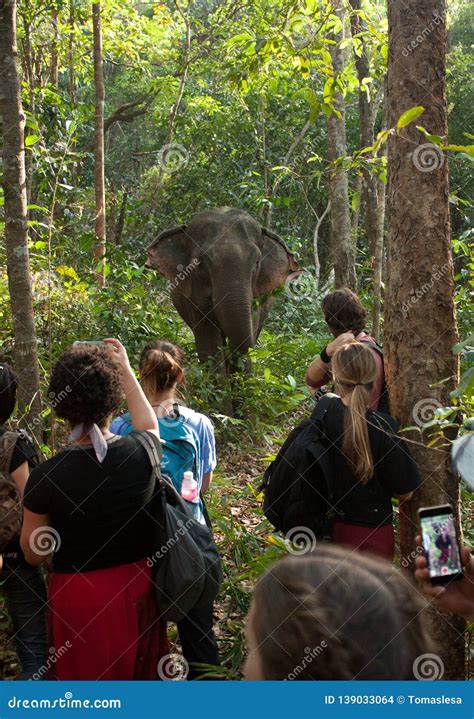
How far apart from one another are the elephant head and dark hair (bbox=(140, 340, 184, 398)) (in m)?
5.67

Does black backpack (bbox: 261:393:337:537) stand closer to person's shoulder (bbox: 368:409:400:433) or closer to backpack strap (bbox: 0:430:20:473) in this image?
person's shoulder (bbox: 368:409:400:433)

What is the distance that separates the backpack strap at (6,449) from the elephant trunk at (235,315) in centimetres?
610

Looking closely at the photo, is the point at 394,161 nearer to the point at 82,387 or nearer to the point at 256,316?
the point at 82,387

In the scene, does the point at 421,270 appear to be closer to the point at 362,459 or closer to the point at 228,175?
the point at 362,459

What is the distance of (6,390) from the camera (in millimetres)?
3656

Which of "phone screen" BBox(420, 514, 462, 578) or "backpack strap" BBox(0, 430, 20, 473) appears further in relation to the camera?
"backpack strap" BBox(0, 430, 20, 473)

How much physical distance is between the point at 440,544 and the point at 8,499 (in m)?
2.03

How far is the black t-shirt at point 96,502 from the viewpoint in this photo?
3.04 metres

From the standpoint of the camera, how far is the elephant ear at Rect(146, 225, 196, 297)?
10.5 metres

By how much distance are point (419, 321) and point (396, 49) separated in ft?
4.55

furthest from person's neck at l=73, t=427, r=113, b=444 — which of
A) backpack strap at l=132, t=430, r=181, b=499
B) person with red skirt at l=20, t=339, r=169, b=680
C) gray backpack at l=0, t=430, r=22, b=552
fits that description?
gray backpack at l=0, t=430, r=22, b=552

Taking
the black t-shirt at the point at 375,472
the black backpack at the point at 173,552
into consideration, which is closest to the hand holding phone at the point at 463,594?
the black backpack at the point at 173,552

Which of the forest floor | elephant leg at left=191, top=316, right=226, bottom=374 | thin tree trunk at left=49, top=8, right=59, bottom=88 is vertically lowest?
the forest floor

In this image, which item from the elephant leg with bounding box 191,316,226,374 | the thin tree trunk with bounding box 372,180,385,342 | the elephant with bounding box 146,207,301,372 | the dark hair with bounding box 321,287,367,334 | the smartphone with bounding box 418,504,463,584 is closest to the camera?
the smartphone with bounding box 418,504,463,584
